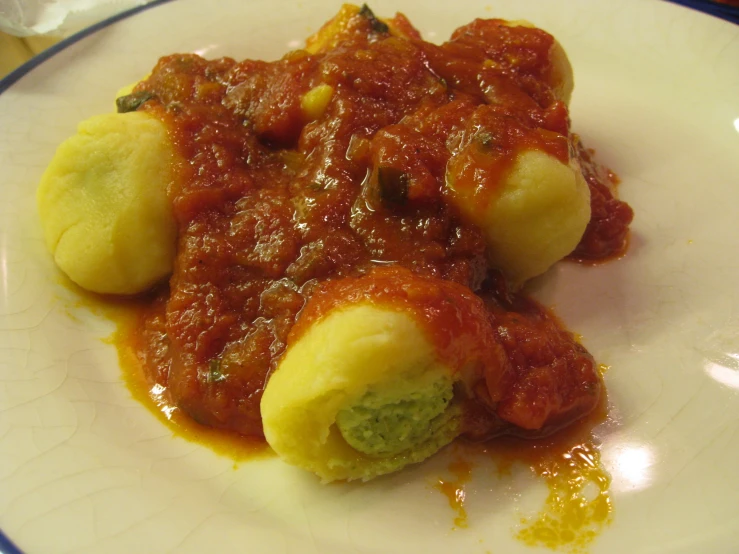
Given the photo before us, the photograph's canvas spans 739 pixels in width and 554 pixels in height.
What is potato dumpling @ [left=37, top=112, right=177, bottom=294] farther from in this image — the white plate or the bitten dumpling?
the bitten dumpling

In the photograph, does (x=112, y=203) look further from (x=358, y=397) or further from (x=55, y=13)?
(x=55, y=13)

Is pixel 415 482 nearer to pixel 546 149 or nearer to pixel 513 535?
pixel 513 535

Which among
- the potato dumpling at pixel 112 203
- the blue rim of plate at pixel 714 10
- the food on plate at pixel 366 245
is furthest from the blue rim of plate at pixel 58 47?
the blue rim of plate at pixel 714 10

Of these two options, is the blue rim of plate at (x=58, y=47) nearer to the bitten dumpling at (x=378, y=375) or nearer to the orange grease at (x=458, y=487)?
the bitten dumpling at (x=378, y=375)

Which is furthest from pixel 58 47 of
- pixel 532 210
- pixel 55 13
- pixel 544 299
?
pixel 544 299

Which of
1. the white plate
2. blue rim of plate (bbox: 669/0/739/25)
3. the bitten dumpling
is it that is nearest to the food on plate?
the bitten dumpling

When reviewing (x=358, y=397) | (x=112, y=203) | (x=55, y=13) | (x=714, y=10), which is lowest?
(x=358, y=397)
